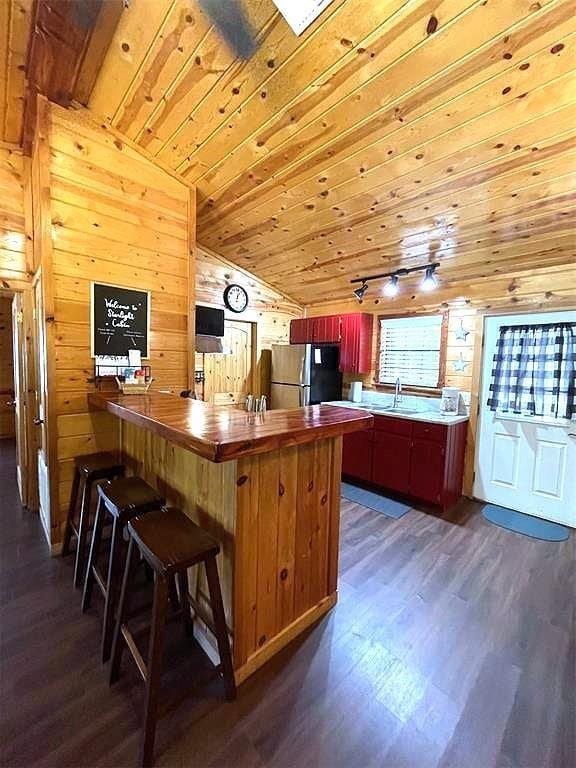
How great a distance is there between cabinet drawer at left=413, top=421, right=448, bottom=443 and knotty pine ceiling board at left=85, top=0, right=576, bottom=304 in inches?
59.9

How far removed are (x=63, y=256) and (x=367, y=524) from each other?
10.4 feet

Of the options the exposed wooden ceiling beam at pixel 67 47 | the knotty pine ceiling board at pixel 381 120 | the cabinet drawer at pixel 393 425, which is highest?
the exposed wooden ceiling beam at pixel 67 47

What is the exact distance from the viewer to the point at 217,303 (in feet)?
14.1

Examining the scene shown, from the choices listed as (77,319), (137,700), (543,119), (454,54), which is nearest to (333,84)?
(454,54)

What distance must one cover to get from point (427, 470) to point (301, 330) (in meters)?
2.55

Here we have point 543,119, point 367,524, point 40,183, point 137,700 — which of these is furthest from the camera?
point 367,524

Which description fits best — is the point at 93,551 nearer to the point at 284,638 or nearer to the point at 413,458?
the point at 284,638

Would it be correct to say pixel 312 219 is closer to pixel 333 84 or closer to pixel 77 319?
pixel 333 84

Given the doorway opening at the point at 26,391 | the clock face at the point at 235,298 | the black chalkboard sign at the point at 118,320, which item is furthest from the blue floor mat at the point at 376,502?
the doorway opening at the point at 26,391

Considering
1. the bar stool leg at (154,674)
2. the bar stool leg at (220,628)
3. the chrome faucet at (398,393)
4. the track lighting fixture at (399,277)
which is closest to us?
the bar stool leg at (154,674)

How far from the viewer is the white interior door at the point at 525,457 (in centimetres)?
300

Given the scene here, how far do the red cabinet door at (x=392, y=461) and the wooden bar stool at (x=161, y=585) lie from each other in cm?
245

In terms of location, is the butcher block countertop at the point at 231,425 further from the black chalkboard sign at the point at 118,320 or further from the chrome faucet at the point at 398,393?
the chrome faucet at the point at 398,393

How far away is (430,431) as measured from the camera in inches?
129
